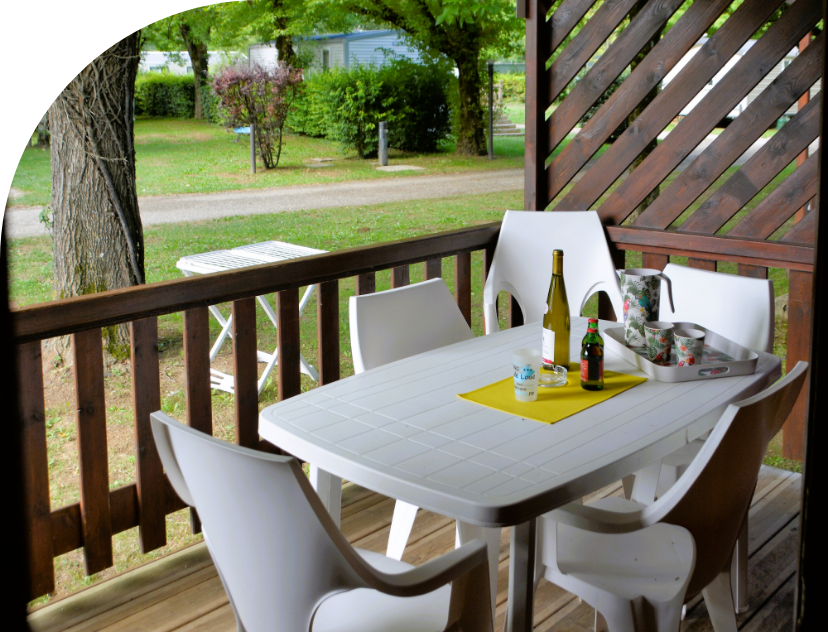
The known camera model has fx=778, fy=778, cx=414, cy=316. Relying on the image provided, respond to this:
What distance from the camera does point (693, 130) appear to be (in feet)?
11.0

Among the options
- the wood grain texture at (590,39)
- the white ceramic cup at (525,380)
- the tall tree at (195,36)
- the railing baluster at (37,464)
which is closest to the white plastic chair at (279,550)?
the white ceramic cup at (525,380)

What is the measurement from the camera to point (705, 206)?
3.30 m

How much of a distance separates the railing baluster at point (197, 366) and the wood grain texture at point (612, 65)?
6.35ft

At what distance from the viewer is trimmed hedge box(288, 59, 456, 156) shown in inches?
557

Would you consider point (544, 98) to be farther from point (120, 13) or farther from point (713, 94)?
point (120, 13)

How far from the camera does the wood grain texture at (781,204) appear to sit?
2.99 metres

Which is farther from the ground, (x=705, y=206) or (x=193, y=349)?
(x=705, y=206)

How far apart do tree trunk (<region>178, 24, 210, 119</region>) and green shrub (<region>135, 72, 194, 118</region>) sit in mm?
233

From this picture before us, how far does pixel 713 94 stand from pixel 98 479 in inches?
109

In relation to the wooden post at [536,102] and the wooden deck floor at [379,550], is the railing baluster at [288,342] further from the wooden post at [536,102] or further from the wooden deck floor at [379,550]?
the wooden post at [536,102]

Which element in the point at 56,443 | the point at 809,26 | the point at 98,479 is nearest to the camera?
the point at 98,479

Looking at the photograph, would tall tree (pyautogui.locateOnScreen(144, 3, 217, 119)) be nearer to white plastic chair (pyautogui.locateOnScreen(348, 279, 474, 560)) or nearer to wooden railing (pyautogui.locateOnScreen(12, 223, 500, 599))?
wooden railing (pyautogui.locateOnScreen(12, 223, 500, 599))

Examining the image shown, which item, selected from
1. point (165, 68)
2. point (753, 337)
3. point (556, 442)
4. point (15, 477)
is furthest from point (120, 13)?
point (165, 68)

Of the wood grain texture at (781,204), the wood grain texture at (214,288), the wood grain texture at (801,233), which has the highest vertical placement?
the wood grain texture at (781,204)
